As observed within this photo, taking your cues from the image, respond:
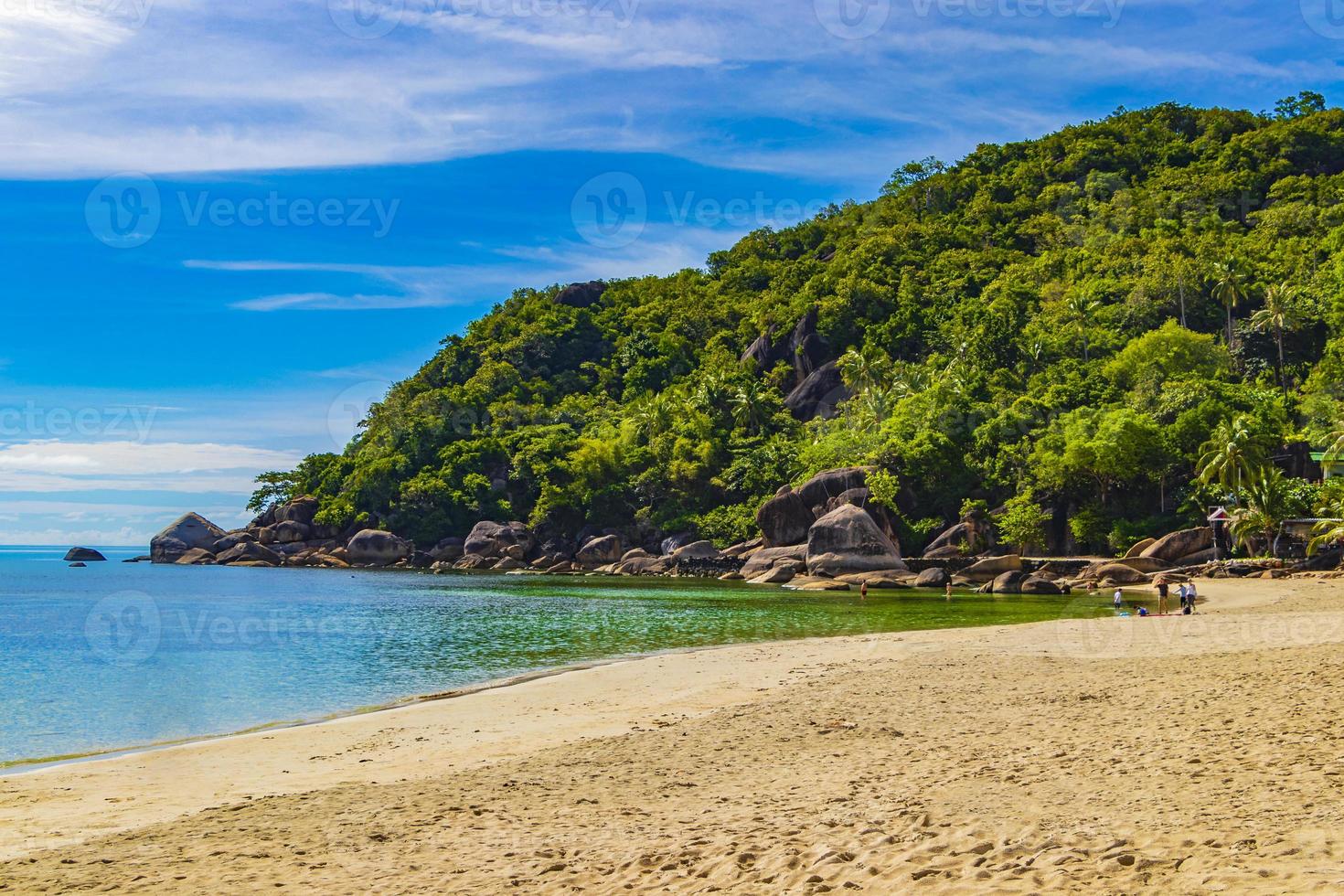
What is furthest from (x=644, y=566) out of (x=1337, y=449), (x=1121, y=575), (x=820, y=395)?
(x=1337, y=449)

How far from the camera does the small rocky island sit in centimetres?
5694

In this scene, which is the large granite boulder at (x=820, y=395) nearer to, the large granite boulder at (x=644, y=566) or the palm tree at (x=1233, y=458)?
the large granite boulder at (x=644, y=566)

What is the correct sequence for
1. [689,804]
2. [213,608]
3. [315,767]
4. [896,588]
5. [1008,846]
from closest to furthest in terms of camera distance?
[1008,846] < [689,804] < [315,767] < [213,608] < [896,588]

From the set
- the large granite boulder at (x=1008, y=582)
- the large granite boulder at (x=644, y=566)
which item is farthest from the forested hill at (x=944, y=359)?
the large granite boulder at (x=1008, y=582)

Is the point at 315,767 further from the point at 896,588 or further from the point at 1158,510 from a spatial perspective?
the point at 1158,510

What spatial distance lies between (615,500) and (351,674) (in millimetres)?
72787

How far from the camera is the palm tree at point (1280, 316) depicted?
78.4 metres

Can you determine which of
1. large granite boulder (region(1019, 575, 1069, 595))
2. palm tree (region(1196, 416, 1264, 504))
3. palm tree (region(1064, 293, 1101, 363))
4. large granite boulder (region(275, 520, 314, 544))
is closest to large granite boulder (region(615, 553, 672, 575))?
large granite boulder (region(1019, 575, 1069, 595))

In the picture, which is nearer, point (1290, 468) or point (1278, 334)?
point (1290, 468)

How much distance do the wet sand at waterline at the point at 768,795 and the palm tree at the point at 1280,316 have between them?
71.6 m

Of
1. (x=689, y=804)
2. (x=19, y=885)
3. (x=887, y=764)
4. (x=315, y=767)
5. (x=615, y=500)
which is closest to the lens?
(x=19, y=885)

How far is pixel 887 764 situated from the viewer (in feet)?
36.8

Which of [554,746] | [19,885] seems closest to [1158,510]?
[554,746]

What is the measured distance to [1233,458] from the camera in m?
57.2
